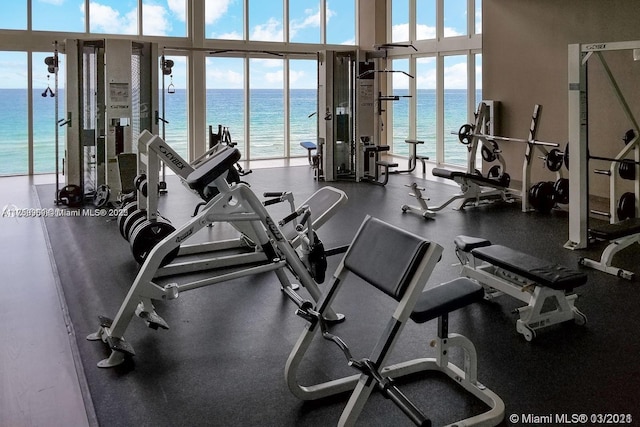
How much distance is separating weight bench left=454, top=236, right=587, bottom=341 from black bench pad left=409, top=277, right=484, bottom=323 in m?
0.80

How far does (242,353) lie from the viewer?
2936 mm

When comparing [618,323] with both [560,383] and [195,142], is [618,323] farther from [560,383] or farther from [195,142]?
[195,142]

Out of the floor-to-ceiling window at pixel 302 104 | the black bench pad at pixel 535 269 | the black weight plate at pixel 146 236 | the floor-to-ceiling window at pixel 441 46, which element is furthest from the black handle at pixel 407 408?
the floor-to-ceiling window at pixel 302 104

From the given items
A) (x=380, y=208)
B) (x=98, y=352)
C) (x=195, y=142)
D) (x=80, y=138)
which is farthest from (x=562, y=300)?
(x=195, y=142)

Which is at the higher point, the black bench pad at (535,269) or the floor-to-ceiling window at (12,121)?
the floor-to-ceiling window at (12,121)

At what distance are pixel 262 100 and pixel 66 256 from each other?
99.1ft

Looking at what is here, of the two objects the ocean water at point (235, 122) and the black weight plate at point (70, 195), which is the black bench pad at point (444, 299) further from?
the ocean water at point (235, 122)

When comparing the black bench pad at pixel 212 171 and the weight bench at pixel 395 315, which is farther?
the black bench pad at pixel 212 171

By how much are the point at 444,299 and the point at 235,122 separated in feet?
89.9

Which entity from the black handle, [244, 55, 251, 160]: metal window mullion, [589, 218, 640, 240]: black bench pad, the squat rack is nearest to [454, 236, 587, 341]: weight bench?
[589, 218, 640, 240]: black bench pad

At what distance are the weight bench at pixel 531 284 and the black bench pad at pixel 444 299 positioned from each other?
0.80 metres

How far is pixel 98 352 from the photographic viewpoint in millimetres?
2936

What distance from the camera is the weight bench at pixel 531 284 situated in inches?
122

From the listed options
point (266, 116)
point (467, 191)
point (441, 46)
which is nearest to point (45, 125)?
point (266, 116)
